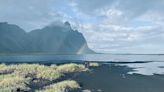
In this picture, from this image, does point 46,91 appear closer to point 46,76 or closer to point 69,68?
point 46,76

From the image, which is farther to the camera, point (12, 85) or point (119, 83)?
point (119, 83)

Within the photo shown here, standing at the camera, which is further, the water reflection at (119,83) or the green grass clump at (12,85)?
the water reflection at (119,83)

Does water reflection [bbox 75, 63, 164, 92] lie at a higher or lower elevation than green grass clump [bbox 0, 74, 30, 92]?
lower

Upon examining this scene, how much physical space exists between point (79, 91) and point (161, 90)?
1333cm

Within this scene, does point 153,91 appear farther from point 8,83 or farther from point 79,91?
point 8,83

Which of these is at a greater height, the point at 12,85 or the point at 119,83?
the point at 12,85

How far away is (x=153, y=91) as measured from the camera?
42094 mm

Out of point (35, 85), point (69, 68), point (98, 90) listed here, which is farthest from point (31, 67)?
point (98, 90)

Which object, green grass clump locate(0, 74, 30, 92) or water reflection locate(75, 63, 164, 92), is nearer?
green grass clump locate(0, 74, 30, 92)

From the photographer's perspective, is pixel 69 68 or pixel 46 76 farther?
pixel 69 68

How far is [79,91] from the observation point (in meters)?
38.8

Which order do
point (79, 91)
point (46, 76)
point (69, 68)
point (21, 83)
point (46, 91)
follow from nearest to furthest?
point (46, 91), point (79, 91), point (21, 83), point (46, 76), point (69, 68)

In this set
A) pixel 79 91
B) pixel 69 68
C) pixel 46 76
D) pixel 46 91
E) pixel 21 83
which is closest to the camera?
pixel 46 91

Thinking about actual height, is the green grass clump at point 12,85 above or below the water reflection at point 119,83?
above
